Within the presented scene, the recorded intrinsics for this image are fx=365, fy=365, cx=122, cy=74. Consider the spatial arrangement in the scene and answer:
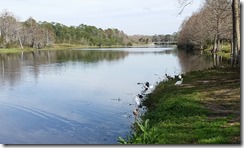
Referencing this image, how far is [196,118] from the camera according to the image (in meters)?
10.9

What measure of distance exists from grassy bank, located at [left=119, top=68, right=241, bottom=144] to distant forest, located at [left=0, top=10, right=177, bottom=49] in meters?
90.0

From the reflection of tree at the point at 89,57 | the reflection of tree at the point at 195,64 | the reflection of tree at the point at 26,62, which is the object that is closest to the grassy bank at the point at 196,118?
the reflection of tree at the point at 26,62

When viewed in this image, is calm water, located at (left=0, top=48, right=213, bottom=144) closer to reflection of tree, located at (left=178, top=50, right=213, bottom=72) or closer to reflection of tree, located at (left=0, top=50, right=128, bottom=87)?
reflection of tree, located at (left=0, top=50, right=128, bottom=87)

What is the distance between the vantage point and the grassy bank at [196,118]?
840cm

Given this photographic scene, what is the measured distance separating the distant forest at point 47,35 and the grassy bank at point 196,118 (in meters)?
A: 90.0

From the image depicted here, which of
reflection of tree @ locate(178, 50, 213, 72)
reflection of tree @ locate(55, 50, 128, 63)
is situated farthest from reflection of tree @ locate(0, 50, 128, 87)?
reflection of tree @ locate(178, 50, 213, 72)

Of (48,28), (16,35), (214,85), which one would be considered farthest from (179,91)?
(48,28)

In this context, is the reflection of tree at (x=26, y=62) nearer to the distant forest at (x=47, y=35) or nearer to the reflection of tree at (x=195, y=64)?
the reflection of tree at (x=195, y=64)

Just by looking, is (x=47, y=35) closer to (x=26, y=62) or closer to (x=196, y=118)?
(x=26, y=62)

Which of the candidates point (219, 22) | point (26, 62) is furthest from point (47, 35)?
point (219, 22)

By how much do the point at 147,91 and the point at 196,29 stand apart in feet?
164

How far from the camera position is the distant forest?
10156cm

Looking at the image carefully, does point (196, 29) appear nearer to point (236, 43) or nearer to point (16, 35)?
point (236, 43)

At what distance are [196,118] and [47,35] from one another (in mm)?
115980
